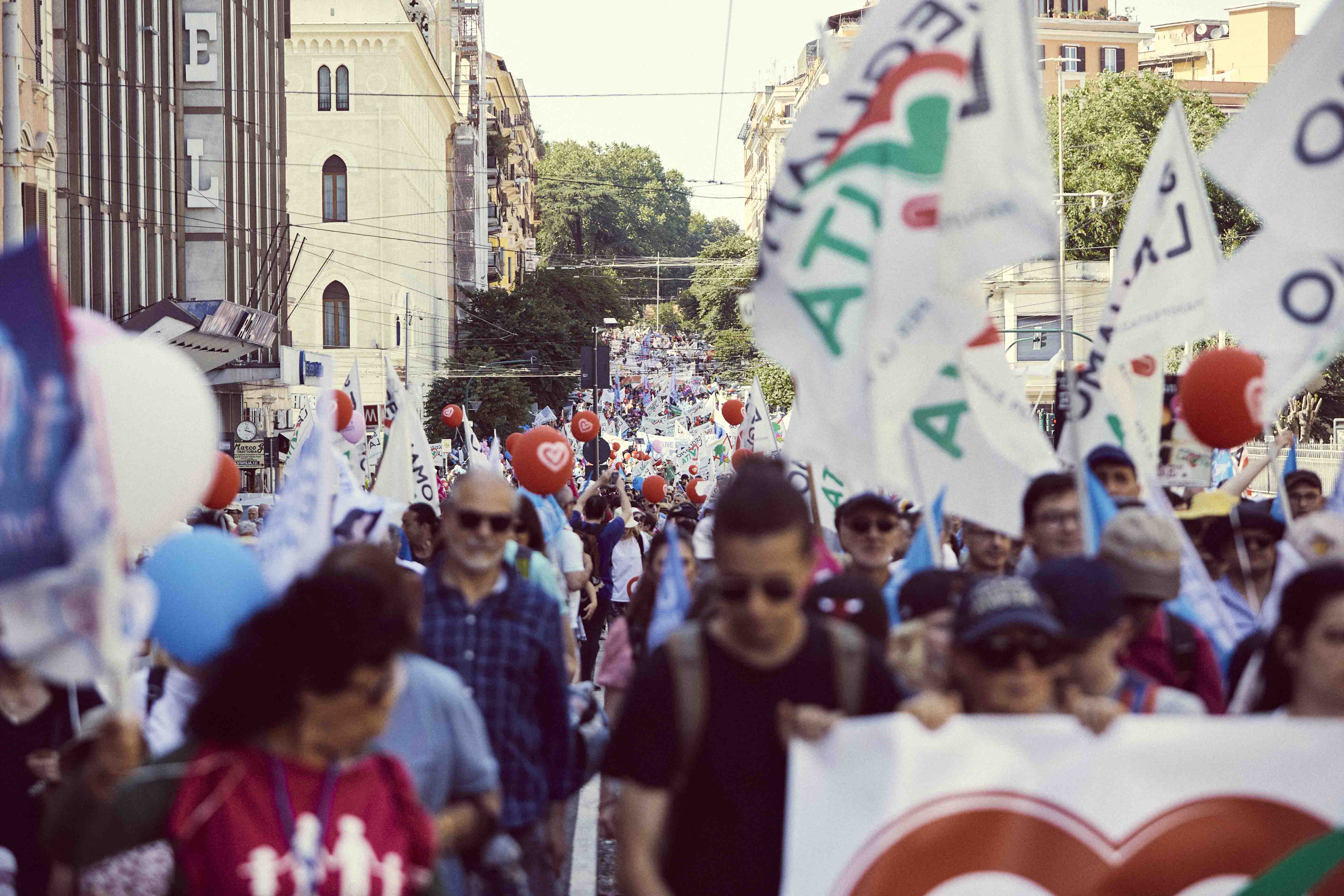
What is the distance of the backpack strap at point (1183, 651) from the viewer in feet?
14.7

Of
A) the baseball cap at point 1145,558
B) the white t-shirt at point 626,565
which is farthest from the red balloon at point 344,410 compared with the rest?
the baseball cap at point 1145,558

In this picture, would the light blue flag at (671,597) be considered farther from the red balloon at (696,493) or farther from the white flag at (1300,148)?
the red balloon at (696,493)

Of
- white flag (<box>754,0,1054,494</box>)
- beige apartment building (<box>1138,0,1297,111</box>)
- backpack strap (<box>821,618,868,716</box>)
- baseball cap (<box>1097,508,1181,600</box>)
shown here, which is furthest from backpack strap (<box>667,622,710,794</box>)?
beige apartment building (<box>1138,0,1297,111</box>)

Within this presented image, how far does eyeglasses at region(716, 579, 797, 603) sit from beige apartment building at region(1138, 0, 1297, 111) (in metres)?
72.0

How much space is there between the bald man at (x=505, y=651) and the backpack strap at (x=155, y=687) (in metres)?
0.74

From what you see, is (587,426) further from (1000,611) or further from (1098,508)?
(1000,611)

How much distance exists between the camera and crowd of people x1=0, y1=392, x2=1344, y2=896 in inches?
120

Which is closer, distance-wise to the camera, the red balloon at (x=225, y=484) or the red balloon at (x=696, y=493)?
the red balloon at (x=225, y=484)

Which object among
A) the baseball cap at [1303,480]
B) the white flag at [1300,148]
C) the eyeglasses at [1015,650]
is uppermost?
the white flag at [1300,148]

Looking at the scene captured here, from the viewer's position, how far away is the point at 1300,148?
504cm

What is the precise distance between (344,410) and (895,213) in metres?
9.31

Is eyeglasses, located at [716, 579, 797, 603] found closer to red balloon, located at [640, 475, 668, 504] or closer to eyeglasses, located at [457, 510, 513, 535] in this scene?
eyeglasses, located at [457, 510, 513, 535]

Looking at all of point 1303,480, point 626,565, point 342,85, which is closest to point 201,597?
point 1303,480

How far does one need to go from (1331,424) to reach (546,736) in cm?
4682
